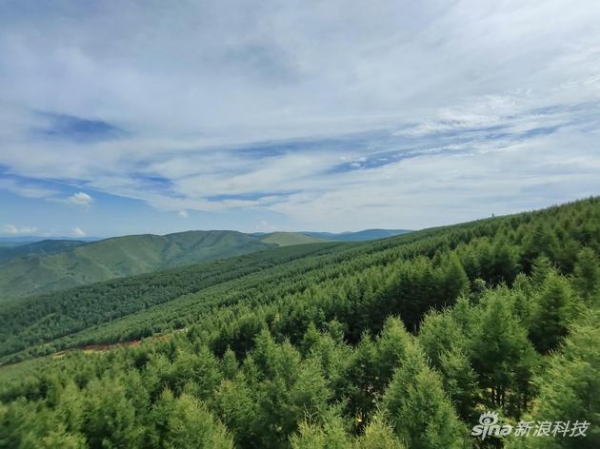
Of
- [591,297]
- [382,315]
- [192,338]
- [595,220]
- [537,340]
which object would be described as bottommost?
[192,338]

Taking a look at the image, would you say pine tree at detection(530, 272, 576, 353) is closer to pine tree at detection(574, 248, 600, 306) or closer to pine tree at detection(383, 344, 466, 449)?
pine tree at detection(574, 248, 600, 306)

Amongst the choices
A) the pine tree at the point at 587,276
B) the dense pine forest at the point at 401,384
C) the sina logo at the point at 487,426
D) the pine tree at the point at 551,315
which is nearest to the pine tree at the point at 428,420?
the dense pine forest at the point at 401,384

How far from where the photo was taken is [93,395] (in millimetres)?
45062

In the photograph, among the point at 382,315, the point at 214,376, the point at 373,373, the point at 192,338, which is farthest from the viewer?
the point at 192,338

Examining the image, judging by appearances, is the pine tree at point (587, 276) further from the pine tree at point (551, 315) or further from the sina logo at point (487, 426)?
the sina logo at point (487, 426)

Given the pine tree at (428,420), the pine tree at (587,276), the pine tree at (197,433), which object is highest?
the pine tree at (587,276)

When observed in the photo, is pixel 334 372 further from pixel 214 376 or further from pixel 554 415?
pixel 554 415

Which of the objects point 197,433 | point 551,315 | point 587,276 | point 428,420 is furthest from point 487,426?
point 587,276

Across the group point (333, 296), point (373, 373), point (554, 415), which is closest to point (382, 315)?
point (333, 296)

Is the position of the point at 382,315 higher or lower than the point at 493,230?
lower

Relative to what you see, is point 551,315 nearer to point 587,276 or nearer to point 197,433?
point 587,276

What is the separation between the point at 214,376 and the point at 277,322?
33608mm

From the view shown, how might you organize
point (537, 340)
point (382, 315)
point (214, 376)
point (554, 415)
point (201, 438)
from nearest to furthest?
point (554, 415) < point (201, 438) < point (537, 340) < point (214, 376) < point (382, 315)

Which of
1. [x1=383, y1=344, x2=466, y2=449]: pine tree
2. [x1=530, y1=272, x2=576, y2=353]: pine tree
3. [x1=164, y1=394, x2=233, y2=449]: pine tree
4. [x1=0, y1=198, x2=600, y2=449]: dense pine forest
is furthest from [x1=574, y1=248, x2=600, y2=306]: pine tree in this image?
[x1=164, y1=394, x2=233, y2=449]: pine tree
